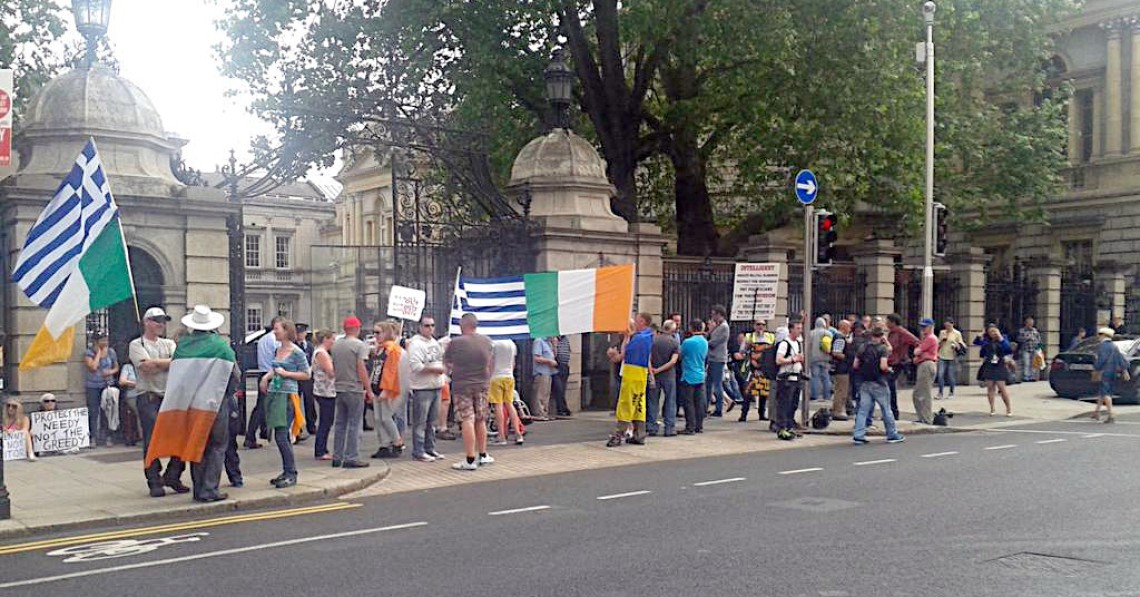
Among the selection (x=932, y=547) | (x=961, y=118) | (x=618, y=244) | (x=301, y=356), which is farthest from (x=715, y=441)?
(x=961, y=118)

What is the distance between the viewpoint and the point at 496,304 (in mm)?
16156

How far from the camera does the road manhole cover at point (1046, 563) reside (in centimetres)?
736

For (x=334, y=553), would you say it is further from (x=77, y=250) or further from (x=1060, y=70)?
(x=1060, y=70)

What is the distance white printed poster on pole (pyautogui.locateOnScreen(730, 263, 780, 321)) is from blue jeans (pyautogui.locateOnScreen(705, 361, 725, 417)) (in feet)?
4.15

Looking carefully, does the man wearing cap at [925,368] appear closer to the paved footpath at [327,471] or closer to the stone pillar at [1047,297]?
the paved footpath at [327,471]

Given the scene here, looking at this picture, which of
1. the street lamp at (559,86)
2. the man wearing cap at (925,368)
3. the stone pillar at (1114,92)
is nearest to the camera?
the man wearing cap at (925,368)

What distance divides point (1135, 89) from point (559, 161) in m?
27.6

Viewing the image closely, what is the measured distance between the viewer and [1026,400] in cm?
2319

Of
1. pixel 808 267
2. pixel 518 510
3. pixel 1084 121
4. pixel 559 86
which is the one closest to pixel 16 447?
pixel 518 510

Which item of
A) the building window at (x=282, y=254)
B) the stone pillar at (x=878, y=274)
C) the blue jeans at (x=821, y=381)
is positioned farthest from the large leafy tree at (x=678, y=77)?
the building window at (x=282, y=254)

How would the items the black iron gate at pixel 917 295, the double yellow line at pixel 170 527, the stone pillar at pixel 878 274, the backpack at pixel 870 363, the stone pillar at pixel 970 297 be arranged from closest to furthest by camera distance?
the double yellow line at pixel 170 527 → the backpack at pixel 870 363 → the stone pillar at pixel 878 274 → the black iron gate at pixel 917 295 → the stone pillar at pixel 970 297

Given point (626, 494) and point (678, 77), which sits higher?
point (678, 77)

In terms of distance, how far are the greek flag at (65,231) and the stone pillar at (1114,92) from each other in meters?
36.4

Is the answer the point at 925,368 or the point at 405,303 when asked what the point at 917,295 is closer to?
the point at 925,368
